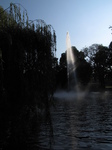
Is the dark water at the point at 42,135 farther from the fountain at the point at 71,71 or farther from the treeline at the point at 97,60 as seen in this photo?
the treeline at the point at 97,60

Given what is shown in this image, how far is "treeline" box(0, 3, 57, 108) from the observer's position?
643cm

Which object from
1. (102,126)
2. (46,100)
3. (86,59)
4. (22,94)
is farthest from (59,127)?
(86,59)

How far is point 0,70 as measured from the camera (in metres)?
6.01

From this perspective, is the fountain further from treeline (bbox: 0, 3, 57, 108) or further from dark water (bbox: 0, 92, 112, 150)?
treeline (bbox: 0, 3, 57, 108)

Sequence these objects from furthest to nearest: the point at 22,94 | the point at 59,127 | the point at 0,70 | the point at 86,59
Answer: the point at 86,59
the point at 59,127
the point at 22,94
the point at 0,70

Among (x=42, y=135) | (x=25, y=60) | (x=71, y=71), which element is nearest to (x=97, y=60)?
(x=71, y=71)

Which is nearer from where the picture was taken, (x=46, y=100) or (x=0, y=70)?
(x=0, y=70)

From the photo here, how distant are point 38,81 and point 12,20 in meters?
2.26

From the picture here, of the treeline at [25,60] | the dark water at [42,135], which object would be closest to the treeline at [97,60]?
the dark water at [42,135]

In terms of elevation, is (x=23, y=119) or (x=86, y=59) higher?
(x=86, y=59)

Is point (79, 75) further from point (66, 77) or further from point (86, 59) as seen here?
point (86, 59)

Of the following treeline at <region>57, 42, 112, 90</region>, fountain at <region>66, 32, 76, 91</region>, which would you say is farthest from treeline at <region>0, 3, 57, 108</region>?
treeline at <region>57, 42, 112, 90</region>

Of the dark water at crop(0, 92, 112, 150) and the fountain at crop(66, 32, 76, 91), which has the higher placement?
the fountain at crop(66, 32, 76, 91)

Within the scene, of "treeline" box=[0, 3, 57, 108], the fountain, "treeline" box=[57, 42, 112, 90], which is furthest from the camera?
"treeline" box=[57, 42, 112, 90]
